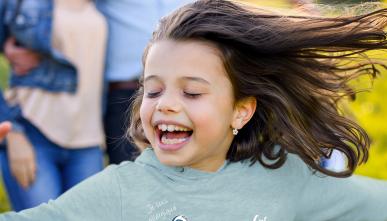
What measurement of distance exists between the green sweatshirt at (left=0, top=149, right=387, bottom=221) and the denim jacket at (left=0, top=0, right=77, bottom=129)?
155cm

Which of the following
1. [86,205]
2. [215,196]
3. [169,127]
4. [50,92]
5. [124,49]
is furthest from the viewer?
[124,49]

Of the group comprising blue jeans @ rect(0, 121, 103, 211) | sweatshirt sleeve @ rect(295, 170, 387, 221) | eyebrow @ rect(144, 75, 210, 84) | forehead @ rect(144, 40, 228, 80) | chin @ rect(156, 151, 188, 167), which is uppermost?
forehead @ rect(144, 40, 228, 80)

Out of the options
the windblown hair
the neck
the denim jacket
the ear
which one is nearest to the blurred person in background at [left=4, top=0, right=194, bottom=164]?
the neck

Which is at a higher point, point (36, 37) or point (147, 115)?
point (36, 37)

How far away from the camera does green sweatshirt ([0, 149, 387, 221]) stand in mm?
3715

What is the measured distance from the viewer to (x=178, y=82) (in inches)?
152

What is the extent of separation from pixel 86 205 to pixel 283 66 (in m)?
0.98

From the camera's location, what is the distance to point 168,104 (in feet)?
12.5

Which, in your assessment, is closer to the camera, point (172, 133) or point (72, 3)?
point (172, 133)

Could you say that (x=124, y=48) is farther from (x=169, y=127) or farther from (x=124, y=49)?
(x=169, y=127)

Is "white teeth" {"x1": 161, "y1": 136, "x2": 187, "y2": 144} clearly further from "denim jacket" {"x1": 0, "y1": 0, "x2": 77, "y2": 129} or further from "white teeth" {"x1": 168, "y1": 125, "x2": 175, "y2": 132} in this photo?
"denim jacket" {"x1": 0, "y1": 0, "x2": 77, "y2": 129}

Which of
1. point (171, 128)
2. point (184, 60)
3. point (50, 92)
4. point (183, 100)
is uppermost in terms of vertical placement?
point (184, 60)

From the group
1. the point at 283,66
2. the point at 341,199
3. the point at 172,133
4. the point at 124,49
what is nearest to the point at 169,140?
the point at 172,133

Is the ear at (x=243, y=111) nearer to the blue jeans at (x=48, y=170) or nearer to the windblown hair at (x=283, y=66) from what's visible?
the windblown hair at (x=283, y=66)
